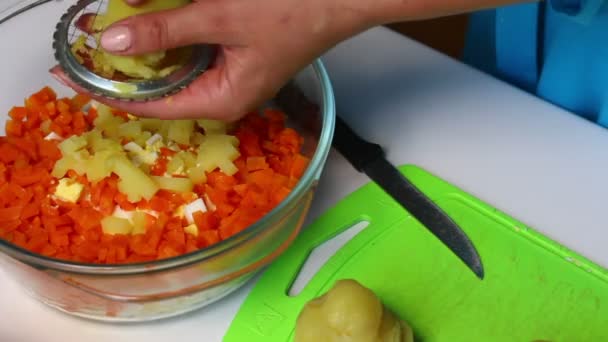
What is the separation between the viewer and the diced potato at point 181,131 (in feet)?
2.84

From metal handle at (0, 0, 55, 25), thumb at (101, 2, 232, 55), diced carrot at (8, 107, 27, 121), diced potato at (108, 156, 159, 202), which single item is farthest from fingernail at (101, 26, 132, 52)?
metal handle at (0, 0, 55, 25)

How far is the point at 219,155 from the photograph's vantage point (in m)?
0.84

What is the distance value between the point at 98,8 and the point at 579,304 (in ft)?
2.22

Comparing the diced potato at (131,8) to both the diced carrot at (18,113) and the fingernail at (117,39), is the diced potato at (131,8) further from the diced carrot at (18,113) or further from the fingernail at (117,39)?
the diced carrot at (18,113)

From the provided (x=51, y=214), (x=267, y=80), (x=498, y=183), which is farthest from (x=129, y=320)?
(x=498, y=183)

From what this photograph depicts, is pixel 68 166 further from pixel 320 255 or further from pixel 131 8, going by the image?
pixel 320 255

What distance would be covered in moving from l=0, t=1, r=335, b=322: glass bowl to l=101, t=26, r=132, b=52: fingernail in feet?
0.68

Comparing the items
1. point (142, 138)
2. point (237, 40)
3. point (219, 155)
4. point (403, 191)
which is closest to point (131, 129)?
point (142, 138)

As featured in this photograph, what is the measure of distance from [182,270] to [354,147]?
1.09 ft

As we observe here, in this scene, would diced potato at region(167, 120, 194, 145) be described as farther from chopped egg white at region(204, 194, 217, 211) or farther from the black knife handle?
the black knife handle

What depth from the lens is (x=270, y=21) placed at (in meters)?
0.70

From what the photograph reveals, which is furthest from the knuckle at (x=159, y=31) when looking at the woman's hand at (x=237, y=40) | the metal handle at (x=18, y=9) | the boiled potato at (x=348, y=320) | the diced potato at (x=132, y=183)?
the metal handle at (x=18, y=9)

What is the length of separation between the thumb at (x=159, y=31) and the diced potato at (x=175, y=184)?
0.19 meters

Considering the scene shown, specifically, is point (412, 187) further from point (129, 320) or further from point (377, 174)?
point (129, 320)
